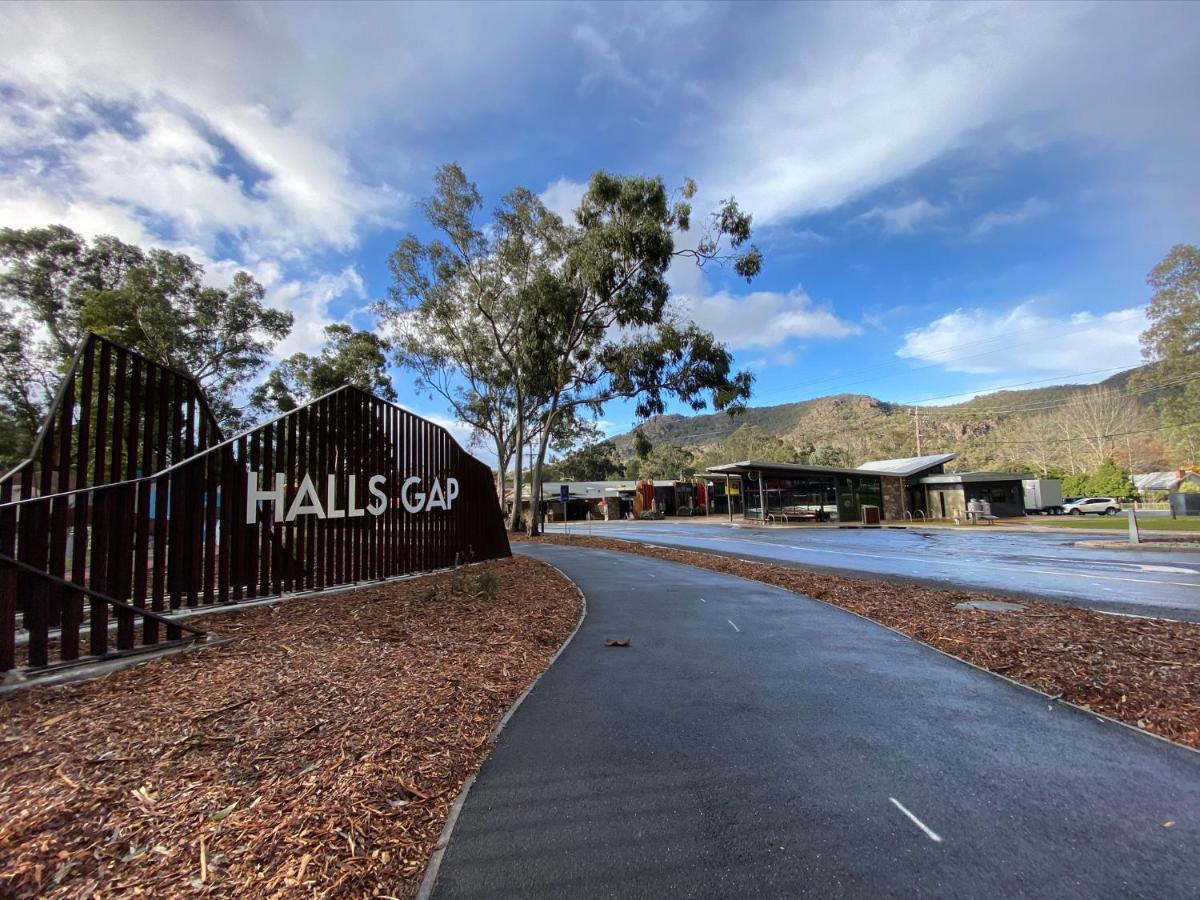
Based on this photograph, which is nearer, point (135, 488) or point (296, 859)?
point (296, 859)

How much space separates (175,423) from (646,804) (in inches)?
283

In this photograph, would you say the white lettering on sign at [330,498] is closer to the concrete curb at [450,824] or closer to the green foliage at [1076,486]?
the concrete curb at [450,824]

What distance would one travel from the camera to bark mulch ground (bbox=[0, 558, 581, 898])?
7.88ft

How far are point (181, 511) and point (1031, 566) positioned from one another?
17.0m

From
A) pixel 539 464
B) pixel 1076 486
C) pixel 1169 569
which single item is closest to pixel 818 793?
pixel 1169 569

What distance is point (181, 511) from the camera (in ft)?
19.5

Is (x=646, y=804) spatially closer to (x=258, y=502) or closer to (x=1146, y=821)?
(x=1146, y=821)

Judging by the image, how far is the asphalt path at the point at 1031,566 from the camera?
928 centimetres

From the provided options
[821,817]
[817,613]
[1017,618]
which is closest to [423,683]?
[821,817]

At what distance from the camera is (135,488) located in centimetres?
535

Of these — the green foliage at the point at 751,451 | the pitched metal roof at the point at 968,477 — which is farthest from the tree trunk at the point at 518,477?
the green foliage at the point at 751,451

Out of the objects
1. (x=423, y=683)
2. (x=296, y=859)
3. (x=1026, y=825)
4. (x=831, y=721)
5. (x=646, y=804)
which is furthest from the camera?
(x=423, y=683)

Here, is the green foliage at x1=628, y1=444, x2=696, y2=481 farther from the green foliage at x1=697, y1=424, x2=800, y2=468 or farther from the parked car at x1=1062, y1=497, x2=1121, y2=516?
the parked car at x1=1062, y1=497, x2=1121, y2=516

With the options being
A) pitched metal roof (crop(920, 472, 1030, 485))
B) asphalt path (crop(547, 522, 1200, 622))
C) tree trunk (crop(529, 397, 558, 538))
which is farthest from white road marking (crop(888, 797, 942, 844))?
pitched metal roof (crop(920, 472, 1030, 485))
